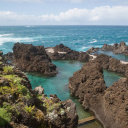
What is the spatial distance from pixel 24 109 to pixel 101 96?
46.5ft

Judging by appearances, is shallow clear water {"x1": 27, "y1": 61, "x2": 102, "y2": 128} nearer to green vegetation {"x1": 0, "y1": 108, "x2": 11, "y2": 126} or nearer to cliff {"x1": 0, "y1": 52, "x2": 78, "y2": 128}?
cliff {"x1": 0, "y1": 52, "x2": 78, "y2": 128}

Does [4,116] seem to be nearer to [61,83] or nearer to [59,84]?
[59,84]

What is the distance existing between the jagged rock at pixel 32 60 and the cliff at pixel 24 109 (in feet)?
82.5

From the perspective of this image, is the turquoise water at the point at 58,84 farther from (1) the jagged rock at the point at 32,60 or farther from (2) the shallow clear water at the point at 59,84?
(1) the jagged rock at the point at 32,60

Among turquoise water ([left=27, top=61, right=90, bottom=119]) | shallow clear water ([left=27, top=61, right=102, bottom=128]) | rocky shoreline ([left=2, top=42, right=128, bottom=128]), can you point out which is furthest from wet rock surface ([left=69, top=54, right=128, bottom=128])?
turquoise water ([left=27, top=61, right=90, bottom=119])

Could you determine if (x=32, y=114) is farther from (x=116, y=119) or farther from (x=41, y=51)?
(x=41, y=51)

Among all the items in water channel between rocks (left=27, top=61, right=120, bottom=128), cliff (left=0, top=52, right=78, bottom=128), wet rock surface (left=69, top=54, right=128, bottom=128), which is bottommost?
water channel between rocks (left=27, top=61, right=120, bottom=128)

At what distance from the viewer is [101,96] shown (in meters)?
20.6

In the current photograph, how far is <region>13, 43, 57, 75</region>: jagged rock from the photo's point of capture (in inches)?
1470

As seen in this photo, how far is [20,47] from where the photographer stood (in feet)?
142

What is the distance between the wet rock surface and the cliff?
22.8 ft

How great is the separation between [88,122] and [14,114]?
12330 millimetres

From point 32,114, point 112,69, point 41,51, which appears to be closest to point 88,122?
point 32,114

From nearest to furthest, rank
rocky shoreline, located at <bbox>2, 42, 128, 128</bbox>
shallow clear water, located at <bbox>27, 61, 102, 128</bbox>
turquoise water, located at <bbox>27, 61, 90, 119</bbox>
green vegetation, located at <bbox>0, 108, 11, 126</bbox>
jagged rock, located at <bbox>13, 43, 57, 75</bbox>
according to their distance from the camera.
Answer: green vegetation, located at <bbox>0, 108, 11, 126</bbox> → rocky shoreline, located at <bbox>2, 42, 128, 128</bbox> → shallow clear water, located at <bbox>27, 61, 102, 128</bbox> → turquoise water, located at <bbox>27, 61, 90, 119</bbox> → jagged rock, located at <bbox>13, 43, 57, 75</bbox>
